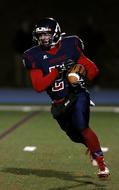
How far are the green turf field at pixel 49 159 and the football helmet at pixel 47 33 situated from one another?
124 centimetres

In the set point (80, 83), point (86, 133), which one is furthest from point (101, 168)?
point (80, 83)

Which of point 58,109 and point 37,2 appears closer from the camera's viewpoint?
point 58,109

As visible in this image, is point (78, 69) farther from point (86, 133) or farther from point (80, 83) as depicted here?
point (86, 133)

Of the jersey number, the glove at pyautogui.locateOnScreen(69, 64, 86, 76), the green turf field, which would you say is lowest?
the green turf field

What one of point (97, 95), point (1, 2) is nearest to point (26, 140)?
point (97, 95)

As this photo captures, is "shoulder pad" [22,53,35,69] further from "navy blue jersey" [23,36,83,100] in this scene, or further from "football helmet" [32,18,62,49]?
"football helmet" [32,18,62,49]

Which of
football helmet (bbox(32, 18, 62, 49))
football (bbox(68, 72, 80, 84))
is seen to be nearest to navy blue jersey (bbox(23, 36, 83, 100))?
football helmet (bbox(32, 18, 62, 49))

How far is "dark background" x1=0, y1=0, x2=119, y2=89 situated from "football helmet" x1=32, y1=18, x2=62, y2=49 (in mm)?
10273

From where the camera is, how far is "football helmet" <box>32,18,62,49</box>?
5.30 metres

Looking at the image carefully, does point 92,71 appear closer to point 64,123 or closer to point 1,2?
point 64,123

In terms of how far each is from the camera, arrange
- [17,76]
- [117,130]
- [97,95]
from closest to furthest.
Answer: [117,130] < [97,95] < [17,76]

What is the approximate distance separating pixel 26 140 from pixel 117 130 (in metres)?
1.51

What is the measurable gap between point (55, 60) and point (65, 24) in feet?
36.7

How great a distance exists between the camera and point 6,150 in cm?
687
